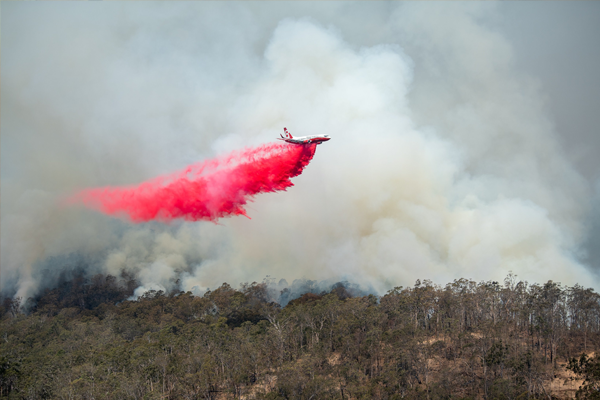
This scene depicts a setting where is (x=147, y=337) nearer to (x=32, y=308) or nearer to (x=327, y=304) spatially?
(x=327, y=304)

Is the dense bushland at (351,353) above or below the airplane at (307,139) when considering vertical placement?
below

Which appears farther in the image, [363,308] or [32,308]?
[32,308]

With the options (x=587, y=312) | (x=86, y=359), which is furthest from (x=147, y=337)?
(x=587, y=312)

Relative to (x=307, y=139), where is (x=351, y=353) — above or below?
below

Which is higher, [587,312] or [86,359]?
[587,312]

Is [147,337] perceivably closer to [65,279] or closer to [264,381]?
[264,381]

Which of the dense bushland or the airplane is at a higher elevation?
the airplane

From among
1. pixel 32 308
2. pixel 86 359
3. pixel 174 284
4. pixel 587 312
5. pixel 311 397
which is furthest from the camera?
Result: pixel 174 284

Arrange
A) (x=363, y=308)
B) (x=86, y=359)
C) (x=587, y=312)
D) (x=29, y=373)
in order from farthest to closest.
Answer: (x=363, y=308), (x=587, y=312), (x=86, y=359), (x=29, y=373)
